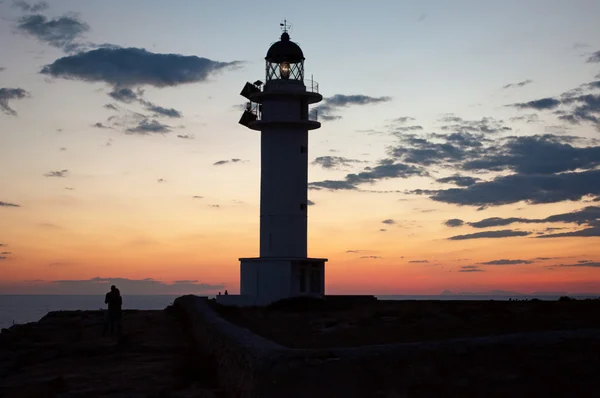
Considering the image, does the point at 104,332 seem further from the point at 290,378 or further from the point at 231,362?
the point at 290,378

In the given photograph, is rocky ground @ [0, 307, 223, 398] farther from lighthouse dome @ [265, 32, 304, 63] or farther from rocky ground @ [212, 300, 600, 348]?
lighthouse dome @ [265, 32, 304, 63]

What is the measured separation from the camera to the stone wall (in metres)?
8.43

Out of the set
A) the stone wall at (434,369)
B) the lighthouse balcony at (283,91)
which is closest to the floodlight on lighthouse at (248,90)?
the lighthouse balcony at (283,91)

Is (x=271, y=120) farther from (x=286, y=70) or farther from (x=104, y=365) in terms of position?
(x=104, y=365)

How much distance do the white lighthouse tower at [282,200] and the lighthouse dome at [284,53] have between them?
1.22 metres

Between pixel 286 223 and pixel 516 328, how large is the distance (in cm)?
2180

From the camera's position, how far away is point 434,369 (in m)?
8.84

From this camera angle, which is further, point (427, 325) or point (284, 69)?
point (284, 69)

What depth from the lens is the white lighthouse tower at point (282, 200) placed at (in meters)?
Answer: 36.2

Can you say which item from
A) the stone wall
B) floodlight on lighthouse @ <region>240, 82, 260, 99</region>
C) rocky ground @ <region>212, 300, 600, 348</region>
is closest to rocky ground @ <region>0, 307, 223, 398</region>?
rocky ground @ <region>212, 300, 600, 348</region>

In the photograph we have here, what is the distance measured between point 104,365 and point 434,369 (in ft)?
27.0

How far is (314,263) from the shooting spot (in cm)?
3734

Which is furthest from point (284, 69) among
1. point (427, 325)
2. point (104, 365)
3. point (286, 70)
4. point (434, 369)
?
point (434, 369)

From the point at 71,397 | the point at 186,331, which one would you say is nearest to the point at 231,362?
the point at 71,397
